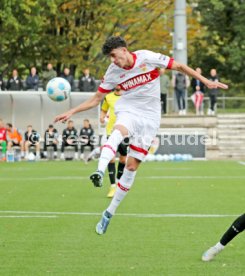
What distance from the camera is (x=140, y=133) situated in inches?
434

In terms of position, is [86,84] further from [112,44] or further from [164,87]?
[112,44]

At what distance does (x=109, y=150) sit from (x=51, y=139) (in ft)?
78.9

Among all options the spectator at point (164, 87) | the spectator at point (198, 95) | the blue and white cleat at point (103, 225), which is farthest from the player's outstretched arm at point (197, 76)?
the spectator at point (198, 95)

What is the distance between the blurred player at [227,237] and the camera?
8898 mm

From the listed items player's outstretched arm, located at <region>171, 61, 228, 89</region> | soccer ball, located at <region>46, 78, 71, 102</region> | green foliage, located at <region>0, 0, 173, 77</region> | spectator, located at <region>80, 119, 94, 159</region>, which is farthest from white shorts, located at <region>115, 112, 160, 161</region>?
green foliage, located at <region>0, 0, 173, 77</region>

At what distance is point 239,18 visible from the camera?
46469 millimetres

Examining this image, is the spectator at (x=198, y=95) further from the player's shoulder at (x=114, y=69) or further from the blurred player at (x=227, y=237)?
the blurred player at (x=227, y=237)

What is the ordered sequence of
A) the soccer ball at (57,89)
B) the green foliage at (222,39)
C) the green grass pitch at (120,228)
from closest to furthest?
the green grass pitch at (120,228) → the soccer ball at (57,89) → the green foliage at (222,39)

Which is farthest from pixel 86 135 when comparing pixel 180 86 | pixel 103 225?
pixel 103 225

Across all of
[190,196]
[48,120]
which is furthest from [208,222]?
[48,120]

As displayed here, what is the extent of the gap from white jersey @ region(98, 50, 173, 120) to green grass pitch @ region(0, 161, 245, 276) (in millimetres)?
1618

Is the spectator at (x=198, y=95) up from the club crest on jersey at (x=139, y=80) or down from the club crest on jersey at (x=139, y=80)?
down

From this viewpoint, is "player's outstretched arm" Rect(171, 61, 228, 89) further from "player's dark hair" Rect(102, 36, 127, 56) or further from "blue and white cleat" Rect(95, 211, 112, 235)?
"blue and white cleat" Rect(95, 211, 112, 235)

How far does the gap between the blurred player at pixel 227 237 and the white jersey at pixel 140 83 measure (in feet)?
7.65
